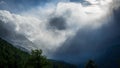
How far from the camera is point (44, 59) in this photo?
74188 millimetres

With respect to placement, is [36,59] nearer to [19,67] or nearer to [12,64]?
[12,64]

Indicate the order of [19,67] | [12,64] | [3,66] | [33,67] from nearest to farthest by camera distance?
[33,67] < [3,66] < [12,64] < [19,67]

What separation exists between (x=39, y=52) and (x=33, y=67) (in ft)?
14.2

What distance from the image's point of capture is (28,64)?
74.1 meters

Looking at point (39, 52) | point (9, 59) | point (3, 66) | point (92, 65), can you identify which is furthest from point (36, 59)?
point (9, 59)

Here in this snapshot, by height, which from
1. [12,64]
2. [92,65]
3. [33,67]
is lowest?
[33,67]

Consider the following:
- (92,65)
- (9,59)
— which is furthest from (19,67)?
→ (92,65)

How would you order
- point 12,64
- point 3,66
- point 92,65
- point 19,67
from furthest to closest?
point 19,67 → point 12,64 → point 3,66 → point 92,65

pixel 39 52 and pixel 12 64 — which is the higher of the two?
pixel 12 64

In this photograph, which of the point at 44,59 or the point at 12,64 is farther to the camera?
the point at 12,64

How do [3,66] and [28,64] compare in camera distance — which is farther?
[3,66]

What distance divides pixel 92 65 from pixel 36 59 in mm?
22696

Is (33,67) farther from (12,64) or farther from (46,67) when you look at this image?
(12,64)

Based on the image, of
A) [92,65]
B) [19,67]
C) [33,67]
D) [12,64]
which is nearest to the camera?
[33,67]
